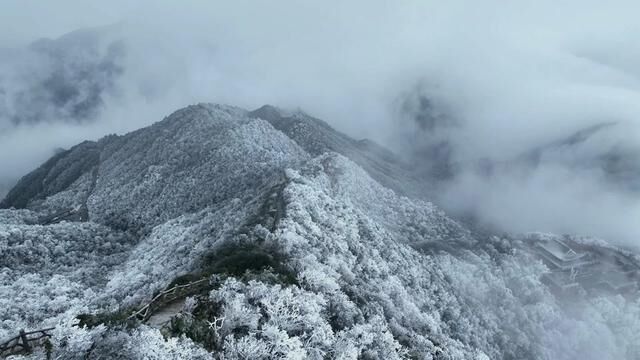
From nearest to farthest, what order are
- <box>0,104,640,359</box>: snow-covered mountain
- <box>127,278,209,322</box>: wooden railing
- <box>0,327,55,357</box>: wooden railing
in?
<box>0,327,55,357</box>: wooden railing < <box>0,104,640,359</box>: snow-covered mountain < <box>127,278,209,322</box>: wooden railing

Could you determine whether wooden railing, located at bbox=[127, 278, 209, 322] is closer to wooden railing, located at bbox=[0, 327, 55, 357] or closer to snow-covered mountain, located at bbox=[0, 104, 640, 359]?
snow-covered mountain, located at bbox=[0, 104, 640, 359]

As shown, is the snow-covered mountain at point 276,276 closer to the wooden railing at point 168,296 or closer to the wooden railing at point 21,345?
the wooden railing at point 168,296

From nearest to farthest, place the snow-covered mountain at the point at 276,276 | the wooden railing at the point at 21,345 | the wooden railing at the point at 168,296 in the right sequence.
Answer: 1. the wooden railing at the point at 21,345
2. the snow-covered mountain at the point at 276,276
3. the wooden railing at the point at 168,296

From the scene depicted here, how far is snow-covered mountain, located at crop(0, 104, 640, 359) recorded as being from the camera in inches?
2362

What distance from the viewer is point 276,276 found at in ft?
242

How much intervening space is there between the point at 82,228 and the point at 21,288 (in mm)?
44999

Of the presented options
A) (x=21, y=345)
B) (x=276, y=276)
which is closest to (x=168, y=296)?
(x=276, y=276)

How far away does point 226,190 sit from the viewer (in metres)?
160

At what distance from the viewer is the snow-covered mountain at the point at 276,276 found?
6000 centimetres

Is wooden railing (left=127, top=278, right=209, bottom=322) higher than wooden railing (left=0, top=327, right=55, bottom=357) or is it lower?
higher

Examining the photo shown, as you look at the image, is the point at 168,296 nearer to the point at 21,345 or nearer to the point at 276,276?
the point at 276,276

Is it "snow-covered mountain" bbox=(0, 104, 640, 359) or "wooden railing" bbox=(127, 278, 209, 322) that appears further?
"wooden railing" bbox=(127, 278, 209, 322)


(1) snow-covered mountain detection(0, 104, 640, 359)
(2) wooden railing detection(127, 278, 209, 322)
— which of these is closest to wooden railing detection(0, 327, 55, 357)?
(1) snow-covered mountain detection(0, 104, 640, 359)

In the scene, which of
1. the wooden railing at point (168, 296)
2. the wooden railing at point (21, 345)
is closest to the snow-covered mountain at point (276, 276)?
the wooden railing at point (168, 296)
